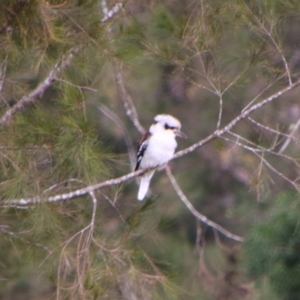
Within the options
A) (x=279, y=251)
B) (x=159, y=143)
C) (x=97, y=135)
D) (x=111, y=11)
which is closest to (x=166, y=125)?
(x=159, y=143)

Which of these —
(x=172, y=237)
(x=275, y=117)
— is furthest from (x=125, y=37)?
(x=172, y=237)

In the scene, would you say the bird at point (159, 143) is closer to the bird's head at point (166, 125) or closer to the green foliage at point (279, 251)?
the bird's head at point (166, 125)

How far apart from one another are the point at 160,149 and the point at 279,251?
5.96 feet

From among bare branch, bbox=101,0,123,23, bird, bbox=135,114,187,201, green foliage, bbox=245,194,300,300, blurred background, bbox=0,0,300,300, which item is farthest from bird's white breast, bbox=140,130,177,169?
green foliage, bbox=245,194,300,300

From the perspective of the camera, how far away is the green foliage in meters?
2.80

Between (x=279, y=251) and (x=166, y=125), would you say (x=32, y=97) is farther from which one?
(x=279, y=251)

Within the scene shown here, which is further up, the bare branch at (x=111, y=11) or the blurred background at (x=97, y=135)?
the bare branch at (x=111, y=11)

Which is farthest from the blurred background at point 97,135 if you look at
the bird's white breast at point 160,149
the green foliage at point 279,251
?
the bird's white breast at point 160,149

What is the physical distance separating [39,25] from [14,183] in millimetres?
687

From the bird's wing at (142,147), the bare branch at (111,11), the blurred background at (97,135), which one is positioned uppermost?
the bare branch at (111,11)

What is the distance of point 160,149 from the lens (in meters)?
4.59

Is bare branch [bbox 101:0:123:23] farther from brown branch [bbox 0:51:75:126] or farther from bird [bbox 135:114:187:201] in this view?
bird [bbox 135:114:187:201]

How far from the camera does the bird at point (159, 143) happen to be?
460 centimetres

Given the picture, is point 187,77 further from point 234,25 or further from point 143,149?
point 143,149
